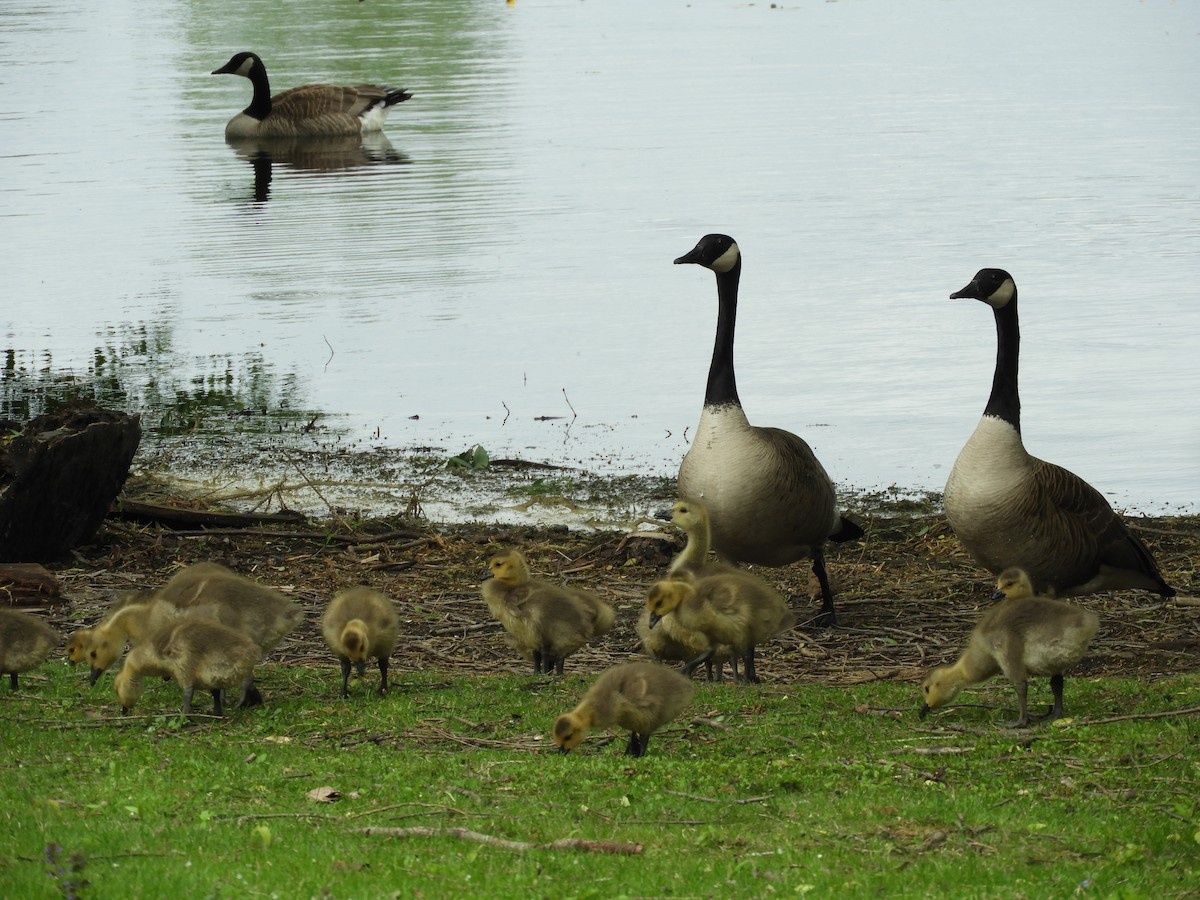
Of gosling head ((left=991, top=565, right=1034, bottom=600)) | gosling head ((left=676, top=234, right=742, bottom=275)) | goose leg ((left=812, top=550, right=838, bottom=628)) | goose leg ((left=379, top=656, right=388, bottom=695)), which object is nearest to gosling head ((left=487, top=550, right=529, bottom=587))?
goose leg ((left=379, top=656, right=388, bottom=695))

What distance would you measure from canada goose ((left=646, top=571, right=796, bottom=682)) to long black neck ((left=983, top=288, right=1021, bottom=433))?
6.36 feet

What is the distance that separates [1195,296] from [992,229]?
13.9ft

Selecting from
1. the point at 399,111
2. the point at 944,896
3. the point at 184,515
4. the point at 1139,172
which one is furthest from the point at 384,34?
the point at 944,896

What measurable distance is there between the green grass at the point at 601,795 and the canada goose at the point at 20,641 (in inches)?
6.6

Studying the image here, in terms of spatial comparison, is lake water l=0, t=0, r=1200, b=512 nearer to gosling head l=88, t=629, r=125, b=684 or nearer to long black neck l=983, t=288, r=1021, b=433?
long black neck l=983, t=288, r=1021, b=433

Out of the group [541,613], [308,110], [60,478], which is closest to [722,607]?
[541,613]

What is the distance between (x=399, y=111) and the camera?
34188 mm

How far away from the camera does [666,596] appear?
303 inches

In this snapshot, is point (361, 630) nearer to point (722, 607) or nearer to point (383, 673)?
point (383, 673)

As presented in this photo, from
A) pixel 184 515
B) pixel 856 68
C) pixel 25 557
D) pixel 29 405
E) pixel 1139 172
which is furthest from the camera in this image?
pixel 856 68

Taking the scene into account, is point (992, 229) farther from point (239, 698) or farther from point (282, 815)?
point (282, 815)

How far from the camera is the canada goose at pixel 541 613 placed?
8148 mm

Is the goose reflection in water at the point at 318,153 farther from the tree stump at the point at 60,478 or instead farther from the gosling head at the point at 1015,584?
the gosling head at the point at 1015,584

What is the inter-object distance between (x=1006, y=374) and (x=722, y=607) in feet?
8.27
